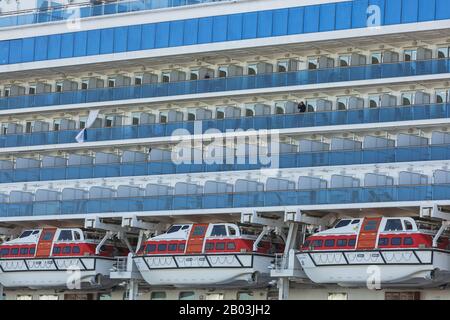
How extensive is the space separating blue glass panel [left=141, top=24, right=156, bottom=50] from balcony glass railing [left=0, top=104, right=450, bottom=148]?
352 centimetres

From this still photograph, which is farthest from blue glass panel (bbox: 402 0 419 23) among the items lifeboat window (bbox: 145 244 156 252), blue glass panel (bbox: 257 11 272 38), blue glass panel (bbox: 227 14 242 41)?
lifeboat window (bbox: 145 244 156 252)

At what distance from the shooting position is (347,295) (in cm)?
5653

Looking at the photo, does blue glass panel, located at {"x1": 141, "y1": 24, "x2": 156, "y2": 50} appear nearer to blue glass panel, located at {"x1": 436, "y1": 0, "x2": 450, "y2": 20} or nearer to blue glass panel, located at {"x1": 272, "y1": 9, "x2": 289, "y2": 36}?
blue glass panel, located at {"x1": 272, "y1": 9, "x2": 289, "y2": 36}

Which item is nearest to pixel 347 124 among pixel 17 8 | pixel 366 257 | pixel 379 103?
pixel 379 103

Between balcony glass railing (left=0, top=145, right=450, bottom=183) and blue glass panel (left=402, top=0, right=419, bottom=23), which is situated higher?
blue glass panel (left=402, top=0, right=419, bottom=23)

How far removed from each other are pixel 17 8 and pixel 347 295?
81.6 ft

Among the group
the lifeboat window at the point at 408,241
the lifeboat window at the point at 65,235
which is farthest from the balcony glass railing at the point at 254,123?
the lifeboat window at the point at 408,241

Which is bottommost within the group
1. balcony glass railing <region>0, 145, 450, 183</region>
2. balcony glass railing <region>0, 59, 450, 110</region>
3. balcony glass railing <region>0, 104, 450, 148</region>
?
balcony glass railing <region>0, 145, 450, 183</region>

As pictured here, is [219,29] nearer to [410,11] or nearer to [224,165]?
[224,165]

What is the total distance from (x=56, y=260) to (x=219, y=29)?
1251 cm

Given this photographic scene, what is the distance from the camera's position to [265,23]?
58.8 meters

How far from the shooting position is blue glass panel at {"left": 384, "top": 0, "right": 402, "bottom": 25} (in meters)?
54.5

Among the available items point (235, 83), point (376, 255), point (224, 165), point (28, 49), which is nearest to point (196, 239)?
point (224, 165)

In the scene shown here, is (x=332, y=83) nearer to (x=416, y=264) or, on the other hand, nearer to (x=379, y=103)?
(x=379, y=103)
